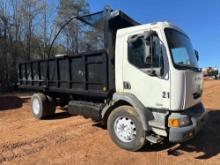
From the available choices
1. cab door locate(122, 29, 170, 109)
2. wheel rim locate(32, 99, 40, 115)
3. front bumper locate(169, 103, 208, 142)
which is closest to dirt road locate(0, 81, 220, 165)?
front bumper locate(169, 103, 208, 142)

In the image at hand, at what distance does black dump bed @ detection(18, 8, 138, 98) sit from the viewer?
236 inches

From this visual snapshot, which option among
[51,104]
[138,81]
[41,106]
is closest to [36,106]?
[41,106]

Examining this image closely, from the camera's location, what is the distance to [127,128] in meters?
5.54

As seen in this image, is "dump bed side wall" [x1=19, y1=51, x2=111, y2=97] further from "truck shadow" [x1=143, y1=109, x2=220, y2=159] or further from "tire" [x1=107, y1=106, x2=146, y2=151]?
"truck shadow" [x1=143, y1=109, x2=220, y2=159]

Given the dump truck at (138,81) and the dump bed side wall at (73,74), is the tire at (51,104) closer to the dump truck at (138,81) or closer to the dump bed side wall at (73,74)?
the dump bed side wall at (73,74)

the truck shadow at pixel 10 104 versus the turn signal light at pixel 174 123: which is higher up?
the turn signal light at pixel 174 123

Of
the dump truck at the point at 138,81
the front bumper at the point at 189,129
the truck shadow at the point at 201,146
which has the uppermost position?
the dump truck at the point at 138,81

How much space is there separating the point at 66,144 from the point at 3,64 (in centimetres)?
1990

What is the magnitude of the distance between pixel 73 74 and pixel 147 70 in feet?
8.43

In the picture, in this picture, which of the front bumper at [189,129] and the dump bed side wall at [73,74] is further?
the dump bed side wall at [73,74]

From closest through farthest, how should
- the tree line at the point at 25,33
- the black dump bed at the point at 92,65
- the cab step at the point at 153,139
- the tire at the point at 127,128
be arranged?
the cab step at the point at 153,139 → the tire at the point at 127,128 → the black dump bed at the point at 92,65 → the tree line at the point at 25,33

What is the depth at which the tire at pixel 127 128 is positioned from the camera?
5297mm

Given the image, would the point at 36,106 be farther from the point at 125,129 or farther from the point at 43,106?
the point at 125,129

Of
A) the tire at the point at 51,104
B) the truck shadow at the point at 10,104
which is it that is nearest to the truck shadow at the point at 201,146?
the tire at the point at 51,104
